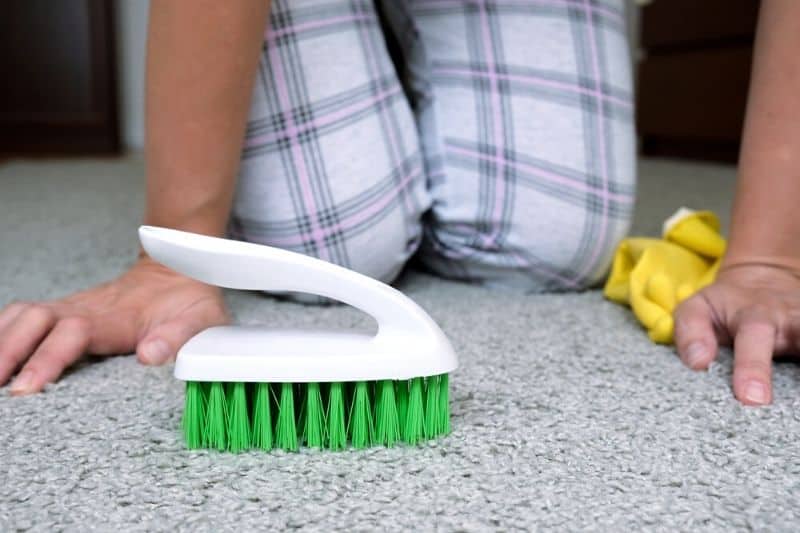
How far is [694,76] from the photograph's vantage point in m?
2.37

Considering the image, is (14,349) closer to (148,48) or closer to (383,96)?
(148,48)

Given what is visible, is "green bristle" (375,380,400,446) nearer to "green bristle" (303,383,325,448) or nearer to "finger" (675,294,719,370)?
"green bristle" (303,383,325,448)

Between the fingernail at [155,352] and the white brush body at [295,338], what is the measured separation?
144 mm

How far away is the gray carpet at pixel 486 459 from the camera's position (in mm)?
391

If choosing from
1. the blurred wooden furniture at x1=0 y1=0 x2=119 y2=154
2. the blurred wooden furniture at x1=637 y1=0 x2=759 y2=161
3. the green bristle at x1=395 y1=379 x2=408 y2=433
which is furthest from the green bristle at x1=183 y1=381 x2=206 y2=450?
the blurred wooden furniture at x1=0 y1=0 x2=119 y2=154

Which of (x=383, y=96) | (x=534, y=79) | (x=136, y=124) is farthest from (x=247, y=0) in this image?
(x=136, y=124)

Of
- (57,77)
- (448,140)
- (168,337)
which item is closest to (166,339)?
(168,337)

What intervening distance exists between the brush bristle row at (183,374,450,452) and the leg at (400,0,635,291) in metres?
0.37

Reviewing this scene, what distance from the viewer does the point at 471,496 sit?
0.41 meters

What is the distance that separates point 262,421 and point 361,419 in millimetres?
53

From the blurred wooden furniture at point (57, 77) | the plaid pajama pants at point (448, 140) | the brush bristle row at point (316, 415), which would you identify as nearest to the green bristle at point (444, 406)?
the brush bristle row at point (316, 415)

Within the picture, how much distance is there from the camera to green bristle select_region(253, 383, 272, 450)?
446 millimetres

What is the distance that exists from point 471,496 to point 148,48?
414mm

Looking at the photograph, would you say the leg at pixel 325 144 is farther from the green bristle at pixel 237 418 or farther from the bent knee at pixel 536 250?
the green bristle at pixel 237 418
